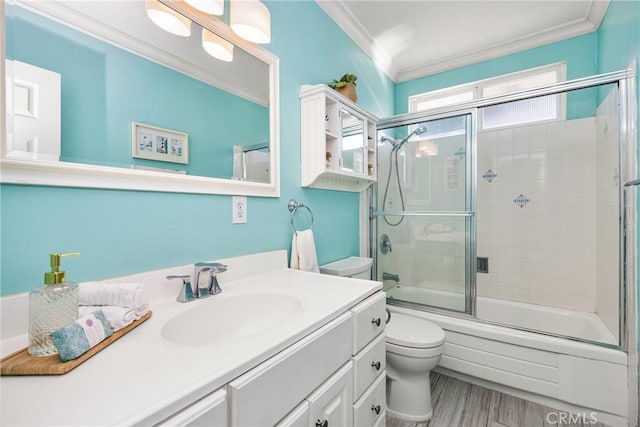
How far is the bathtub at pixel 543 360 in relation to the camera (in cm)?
148

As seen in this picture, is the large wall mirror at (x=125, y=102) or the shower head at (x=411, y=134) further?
the shower head at (x=411, y=134)

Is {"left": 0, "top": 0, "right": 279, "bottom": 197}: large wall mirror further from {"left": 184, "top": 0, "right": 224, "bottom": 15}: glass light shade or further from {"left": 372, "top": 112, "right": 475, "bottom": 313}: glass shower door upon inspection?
{"left": 372, "top": 112, "right": 475, "bottom": 313}: glass shower door

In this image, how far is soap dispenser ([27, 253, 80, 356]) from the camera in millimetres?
592

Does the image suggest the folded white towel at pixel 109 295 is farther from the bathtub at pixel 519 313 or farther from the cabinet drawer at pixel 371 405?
the bathtub at pixel 519 313

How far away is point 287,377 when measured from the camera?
67 cm

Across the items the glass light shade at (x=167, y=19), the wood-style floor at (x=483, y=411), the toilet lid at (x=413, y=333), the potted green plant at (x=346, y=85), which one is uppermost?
the potted green plant at (x=346, y=85)

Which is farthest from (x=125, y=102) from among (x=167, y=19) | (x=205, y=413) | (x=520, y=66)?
(x=520, y=66)

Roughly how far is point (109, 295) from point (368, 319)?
839mm

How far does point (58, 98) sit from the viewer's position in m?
0.76

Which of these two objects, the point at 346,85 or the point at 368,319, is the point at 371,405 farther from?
the point at 346,85

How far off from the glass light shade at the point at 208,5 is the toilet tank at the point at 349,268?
4.56ft

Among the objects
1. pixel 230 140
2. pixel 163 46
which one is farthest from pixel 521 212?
pixel 163 46

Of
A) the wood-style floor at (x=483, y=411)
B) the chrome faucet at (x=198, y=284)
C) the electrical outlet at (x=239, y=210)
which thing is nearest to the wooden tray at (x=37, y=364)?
the chrome faucet at (x=198, y=284)

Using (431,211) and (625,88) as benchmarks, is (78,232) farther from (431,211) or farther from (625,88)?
(625,88)
